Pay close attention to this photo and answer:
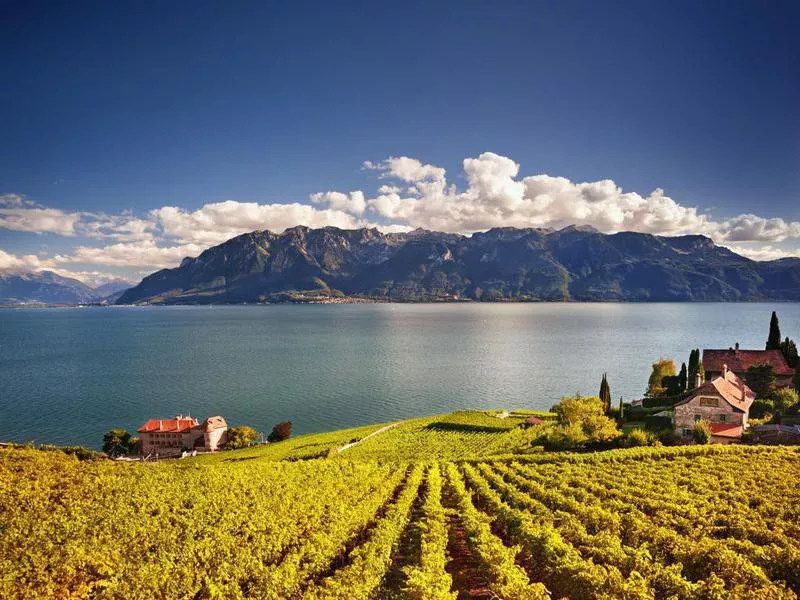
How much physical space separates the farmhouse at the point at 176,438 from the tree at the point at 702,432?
72644 millimetres

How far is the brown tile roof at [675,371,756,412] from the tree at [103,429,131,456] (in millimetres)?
86036

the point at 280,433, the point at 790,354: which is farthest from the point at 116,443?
the point at 790,354

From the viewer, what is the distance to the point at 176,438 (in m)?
77.1

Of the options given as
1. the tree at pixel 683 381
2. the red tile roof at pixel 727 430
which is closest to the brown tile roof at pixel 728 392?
the red tile roof at pixel 727 430

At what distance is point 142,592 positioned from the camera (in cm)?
2127

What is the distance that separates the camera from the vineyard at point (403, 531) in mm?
21688

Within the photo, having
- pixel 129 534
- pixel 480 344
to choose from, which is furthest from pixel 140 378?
pixel 480 344

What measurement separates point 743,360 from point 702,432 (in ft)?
116

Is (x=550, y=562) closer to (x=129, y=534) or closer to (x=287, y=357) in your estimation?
(x=129, y=534)

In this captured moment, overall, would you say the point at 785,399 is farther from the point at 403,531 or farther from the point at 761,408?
the point at 403,531

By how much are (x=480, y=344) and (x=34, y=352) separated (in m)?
185

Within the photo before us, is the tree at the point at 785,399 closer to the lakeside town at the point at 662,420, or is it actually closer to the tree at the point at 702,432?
the lakeside town at the point at 662,420

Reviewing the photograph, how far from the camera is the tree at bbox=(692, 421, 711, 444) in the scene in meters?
A: 51.2

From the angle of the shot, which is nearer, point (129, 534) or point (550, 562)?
point (550, 562)
